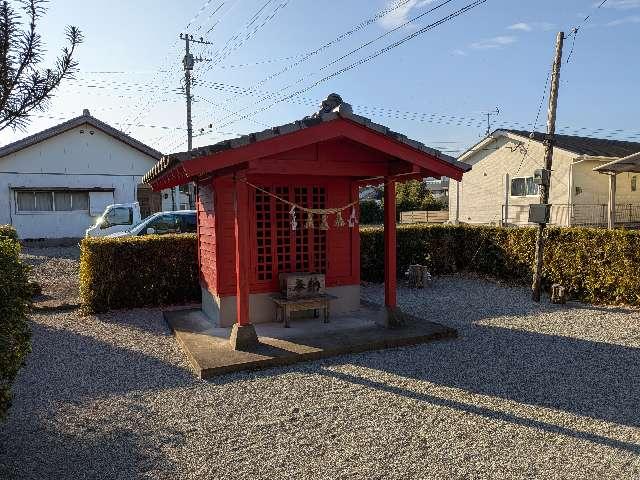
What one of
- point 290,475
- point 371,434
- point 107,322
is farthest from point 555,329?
point 107,322

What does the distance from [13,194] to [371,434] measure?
21.5 metres

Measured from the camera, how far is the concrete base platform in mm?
5195

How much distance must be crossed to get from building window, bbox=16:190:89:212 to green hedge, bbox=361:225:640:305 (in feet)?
51.9

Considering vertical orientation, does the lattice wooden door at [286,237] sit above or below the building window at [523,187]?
below

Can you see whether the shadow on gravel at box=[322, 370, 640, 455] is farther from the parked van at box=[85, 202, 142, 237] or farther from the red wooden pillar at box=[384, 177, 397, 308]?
the parked van at box=[85, 202, 142, 237]

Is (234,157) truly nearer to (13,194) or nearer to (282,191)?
(282,191)

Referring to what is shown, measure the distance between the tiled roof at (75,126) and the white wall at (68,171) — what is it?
0.28 metres

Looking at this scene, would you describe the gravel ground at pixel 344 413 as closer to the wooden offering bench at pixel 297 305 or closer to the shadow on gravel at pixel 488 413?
the shadow on gravel at pixel 488 413

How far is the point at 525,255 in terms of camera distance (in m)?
10.1

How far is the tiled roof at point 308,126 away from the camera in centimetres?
497

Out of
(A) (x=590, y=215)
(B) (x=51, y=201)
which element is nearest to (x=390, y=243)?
(A) (x=590, y=215)

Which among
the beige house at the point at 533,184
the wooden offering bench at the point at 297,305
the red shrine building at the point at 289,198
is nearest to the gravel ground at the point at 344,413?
the wooden offering bench at the point at 297,305

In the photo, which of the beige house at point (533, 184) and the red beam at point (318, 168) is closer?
the red beam at point (318, 168)

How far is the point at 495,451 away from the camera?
3.41 m
